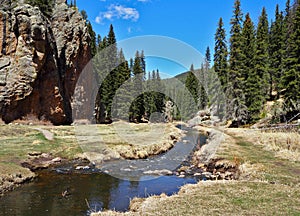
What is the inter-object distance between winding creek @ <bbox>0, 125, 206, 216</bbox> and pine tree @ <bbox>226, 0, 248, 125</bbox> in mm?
29090

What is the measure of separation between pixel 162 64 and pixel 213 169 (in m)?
12.2

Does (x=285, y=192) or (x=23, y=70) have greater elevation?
(x=23, y=70)

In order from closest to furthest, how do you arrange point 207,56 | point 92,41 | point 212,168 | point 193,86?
point 212,168, point 92,41, point 193,86, point 207,56

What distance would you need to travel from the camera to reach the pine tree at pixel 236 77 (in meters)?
51.1

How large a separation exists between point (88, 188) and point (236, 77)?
43.2 meters

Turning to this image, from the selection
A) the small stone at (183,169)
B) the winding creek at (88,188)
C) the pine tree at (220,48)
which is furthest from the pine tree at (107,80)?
the small stone at (183,169)

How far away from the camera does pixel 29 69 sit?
41.8 metres

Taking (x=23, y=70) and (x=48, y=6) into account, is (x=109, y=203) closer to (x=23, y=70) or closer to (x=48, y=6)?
(x=23, y=70)

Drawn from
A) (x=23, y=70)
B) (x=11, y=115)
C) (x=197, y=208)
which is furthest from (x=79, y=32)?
(x=197, y=208)

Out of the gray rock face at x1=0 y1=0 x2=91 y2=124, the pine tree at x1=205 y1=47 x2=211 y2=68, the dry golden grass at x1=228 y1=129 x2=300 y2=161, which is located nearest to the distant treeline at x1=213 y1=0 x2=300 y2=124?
the dry golden grass at x1=228 y1=129 x2=300 y2=161

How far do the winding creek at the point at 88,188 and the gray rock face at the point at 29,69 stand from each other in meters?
21.2

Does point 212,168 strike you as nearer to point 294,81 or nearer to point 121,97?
point 294,81

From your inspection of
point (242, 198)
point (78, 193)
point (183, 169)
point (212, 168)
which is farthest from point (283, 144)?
point (78, 193)

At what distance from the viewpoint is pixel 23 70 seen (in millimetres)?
41219
